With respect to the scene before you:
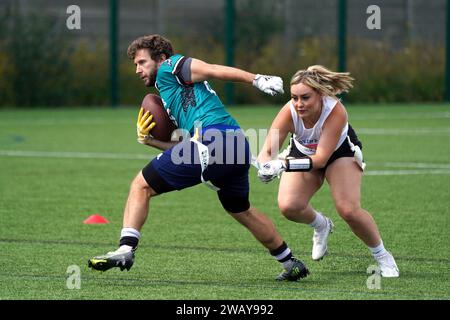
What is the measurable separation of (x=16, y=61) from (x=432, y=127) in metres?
11.1

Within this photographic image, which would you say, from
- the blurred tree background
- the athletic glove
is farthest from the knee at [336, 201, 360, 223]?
the blurred tree background

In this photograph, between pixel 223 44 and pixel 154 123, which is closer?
pixel 154 123

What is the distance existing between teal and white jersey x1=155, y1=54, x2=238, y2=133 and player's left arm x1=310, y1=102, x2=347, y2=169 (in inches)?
25.3

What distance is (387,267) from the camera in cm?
844

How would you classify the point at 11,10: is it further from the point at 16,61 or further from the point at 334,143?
the point at 334,143

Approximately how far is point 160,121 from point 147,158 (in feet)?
31.2

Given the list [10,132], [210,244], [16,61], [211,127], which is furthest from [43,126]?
[211,127]

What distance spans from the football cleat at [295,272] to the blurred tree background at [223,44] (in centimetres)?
2096

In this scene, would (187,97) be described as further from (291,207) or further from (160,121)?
(291,207)

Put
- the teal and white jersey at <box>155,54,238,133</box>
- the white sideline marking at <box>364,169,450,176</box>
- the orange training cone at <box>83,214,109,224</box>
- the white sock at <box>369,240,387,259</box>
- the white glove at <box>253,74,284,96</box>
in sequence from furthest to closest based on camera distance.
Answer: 1. the white sideline marking at <box>364,169,450,176</box>
2. the orange training cone at <box>83,214,109,224</box>
3. the white sock at <box>369,240,387,259</box>
4. the teal and white jersey at <box>155,54,238,133</box>
5. the white glove at <box>253,74,284,96</box>

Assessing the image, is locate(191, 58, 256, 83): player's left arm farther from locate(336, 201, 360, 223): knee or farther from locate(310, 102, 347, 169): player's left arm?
locate(336, 201, 360, 223): knee

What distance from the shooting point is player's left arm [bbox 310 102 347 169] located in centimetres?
824

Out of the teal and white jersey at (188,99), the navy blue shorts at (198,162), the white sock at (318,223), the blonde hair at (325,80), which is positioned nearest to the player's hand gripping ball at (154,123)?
the teal and white jersey at (188,99)

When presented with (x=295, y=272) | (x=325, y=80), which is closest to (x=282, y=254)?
(x=295, y=272)
